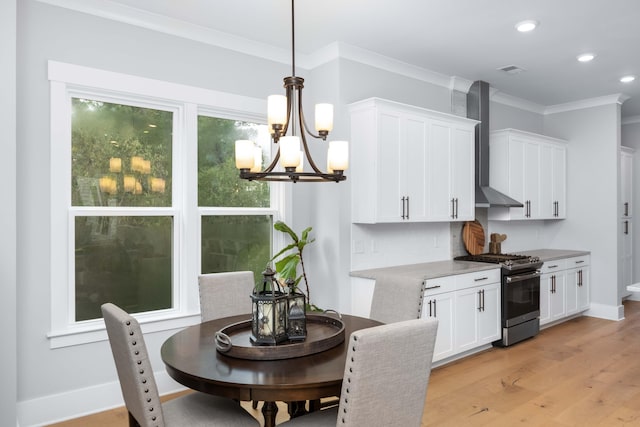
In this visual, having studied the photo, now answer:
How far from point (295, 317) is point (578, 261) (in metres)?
4.88

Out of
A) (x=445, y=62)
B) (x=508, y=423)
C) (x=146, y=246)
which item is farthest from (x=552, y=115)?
(x=146, y=246)

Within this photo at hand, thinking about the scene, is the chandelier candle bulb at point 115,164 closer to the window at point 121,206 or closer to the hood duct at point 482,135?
the window at point 121,206

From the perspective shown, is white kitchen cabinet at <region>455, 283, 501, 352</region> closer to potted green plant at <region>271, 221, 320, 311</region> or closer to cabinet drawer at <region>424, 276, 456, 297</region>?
cabinet drawer at <region>424, 276, 456, 297</region>

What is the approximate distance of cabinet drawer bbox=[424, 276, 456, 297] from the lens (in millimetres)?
3850

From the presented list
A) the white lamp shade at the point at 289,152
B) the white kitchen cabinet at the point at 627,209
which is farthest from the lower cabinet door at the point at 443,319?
the white kitchen cabinet at the point at 627,209

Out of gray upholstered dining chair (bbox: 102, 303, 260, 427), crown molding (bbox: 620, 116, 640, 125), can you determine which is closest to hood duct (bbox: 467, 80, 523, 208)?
crown molding (bbox: 620, 116, 640, 125)

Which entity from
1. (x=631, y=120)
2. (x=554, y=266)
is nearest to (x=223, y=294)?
(x=554, y=266)

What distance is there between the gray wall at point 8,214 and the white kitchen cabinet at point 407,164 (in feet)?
7.96

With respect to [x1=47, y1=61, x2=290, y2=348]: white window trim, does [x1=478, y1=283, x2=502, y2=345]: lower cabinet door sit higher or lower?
lower

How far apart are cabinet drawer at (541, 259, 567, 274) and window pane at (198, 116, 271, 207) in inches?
131

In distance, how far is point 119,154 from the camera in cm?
334

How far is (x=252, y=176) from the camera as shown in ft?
7.04

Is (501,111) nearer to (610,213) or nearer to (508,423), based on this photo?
(610,213)

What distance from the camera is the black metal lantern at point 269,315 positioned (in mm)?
2064
